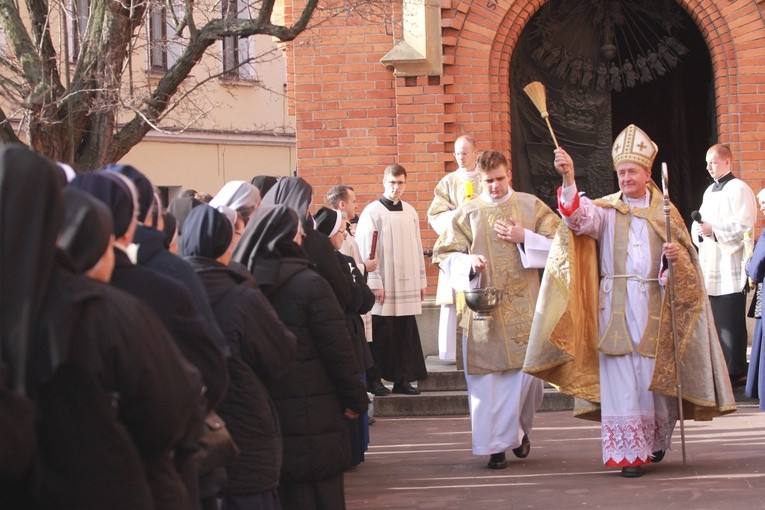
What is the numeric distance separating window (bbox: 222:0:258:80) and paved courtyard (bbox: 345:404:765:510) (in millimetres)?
3289

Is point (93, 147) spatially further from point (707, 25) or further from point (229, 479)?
point (707, 25)

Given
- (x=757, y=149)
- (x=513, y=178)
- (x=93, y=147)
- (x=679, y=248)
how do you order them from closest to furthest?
(x=679, y=248)
(x=93, y=147)
(x=757, y=149)
(x=513, y=178)

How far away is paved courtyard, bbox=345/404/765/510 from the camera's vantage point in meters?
7.60

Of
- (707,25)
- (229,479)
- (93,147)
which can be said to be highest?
(707,25)

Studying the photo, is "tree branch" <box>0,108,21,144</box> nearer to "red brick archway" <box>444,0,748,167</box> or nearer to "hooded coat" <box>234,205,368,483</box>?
"hooded coat" <box>234,205,368,483</box>

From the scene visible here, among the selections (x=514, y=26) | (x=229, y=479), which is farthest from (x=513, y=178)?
(x=229, y=479)

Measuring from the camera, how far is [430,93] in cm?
1321

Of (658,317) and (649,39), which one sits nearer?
(658,317)

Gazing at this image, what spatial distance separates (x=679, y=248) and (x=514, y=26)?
5.55m

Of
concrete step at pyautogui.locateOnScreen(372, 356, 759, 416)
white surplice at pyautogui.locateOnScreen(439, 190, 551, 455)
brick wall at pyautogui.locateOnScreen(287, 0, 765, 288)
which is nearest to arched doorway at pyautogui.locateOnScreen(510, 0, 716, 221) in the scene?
brick wall at pyautogui.locateOnScreen(287, 0, 765, 288)

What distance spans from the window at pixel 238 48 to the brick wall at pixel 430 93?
923 millimetres

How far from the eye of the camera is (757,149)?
12914 mm

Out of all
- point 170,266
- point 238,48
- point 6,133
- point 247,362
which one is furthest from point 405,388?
point 170,266

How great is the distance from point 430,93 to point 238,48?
2.24 m
